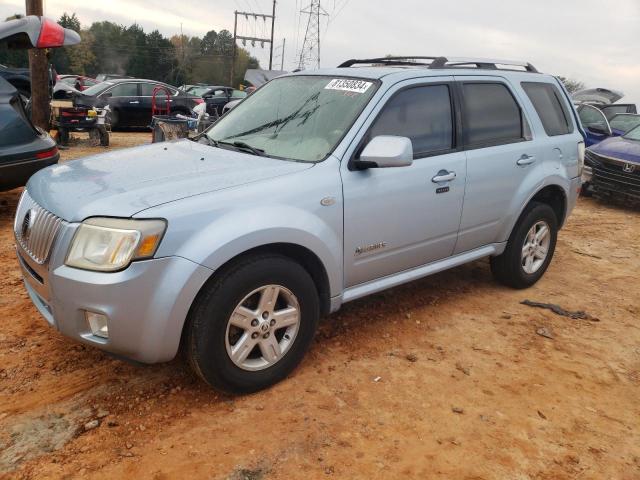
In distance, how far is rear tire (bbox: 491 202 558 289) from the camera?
15.2 ft

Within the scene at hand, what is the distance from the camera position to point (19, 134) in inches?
229

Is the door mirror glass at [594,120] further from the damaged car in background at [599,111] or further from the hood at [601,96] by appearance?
the hood at [601,96]

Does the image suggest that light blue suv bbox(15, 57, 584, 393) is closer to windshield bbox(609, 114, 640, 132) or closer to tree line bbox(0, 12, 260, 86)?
windshield bbox(609, 114, 640, 132)

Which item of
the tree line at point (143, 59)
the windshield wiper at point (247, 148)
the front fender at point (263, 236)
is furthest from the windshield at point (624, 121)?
the tree line at point (143, 59)

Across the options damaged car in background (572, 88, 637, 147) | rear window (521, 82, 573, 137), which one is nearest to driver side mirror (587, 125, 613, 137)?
damaged car in background (572, 88, 637, 147)

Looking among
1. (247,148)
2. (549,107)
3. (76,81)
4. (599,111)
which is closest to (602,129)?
(599,111)

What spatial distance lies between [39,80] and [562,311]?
1039 cm

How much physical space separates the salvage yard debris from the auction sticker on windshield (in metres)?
2.34

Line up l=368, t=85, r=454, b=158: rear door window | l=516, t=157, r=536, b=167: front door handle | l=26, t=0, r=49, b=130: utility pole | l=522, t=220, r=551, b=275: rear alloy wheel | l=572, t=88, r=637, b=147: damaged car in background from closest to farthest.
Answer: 1. l=368, t=85, r=454, b=158: rear door window
2. l=516, t=157, r=536, b=167: front door handle
3. l=522, t=220, r=551, b=275: rear alloy wheel
4. l=572, t=88, r=637, b=147: damaged car in background
5. l=26, t=0, r=49, b=130: utility pole

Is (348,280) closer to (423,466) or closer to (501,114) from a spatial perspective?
(423,466)

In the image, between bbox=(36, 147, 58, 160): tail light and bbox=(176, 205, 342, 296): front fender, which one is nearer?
bbox=(176, 205, 342, 296): front fender

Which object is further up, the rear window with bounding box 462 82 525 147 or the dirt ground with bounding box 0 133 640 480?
the rear window with bounding box 462 82 525 147

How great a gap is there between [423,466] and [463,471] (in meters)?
0.19

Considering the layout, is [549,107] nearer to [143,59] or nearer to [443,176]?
[443,176]
